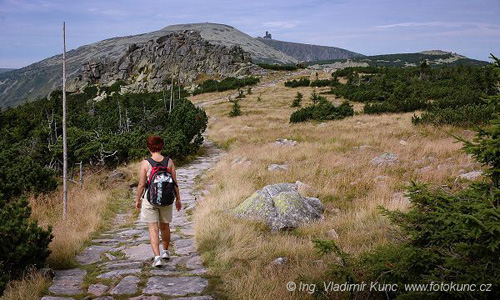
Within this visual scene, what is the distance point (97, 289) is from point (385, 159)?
891 cm

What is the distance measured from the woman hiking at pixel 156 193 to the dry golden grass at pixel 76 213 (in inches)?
51.6

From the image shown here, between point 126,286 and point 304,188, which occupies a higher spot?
point 304,188

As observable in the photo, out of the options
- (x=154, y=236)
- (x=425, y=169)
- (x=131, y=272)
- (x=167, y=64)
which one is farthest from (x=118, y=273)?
(x=167, y=64)

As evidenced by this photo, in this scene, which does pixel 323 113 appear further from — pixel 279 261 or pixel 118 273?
pixel 118 273

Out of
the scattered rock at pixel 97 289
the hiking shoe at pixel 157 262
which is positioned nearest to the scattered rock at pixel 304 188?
the hiking shoe at pixel 157 262

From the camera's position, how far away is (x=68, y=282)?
4.42m

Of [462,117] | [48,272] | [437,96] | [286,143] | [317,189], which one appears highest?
[437,96]

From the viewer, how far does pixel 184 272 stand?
475 centimetres

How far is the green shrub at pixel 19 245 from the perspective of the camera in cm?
428

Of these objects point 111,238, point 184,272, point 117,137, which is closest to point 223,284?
point 184,272

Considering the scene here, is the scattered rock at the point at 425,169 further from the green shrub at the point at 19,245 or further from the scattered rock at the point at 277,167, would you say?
the green shrub at the point at 19,245

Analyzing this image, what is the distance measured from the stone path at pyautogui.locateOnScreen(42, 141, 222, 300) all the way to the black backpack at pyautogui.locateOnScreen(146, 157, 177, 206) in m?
0.97

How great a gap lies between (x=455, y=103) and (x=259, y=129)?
12.2 m

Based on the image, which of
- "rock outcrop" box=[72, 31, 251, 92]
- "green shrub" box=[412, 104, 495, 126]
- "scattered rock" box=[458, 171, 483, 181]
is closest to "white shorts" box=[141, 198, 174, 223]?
"scattered rock" box=[458, 171, 483, 181]
